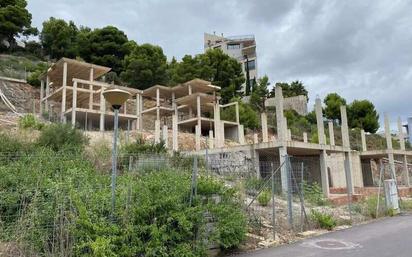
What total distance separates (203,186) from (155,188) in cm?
106

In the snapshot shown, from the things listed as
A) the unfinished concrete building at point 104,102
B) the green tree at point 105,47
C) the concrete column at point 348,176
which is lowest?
the concrete column at point 348,176

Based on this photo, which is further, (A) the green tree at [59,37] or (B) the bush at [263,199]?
(A) the green tree at [59,37]

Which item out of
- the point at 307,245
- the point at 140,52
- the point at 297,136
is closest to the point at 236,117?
the point at 297,136

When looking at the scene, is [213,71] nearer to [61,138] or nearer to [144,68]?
[144,68]

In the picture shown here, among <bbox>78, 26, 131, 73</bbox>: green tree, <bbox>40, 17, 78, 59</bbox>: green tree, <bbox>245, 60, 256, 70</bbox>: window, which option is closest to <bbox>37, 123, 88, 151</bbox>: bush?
<bbox>78, 26, 131, 73</bbox>: green tree

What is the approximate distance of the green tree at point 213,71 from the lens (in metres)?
40.0

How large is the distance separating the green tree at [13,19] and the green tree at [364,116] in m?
40.0

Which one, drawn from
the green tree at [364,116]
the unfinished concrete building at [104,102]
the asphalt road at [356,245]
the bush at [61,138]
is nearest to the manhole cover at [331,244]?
the asphalt road at [356,245]

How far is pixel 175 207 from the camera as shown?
631 centimetres

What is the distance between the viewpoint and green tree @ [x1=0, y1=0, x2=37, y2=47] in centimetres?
4062

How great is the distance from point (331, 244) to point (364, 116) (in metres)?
38.9

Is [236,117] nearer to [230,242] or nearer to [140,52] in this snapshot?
[140,52]

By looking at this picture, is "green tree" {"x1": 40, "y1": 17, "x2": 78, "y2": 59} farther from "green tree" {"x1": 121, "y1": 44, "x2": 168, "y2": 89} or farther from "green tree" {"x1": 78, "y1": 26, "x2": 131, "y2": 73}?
"green tree" {"x1": 121, "y1": 44, "x2": 168, "y2": 89}

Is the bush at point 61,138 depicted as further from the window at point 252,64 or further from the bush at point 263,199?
the window at point 252,64
